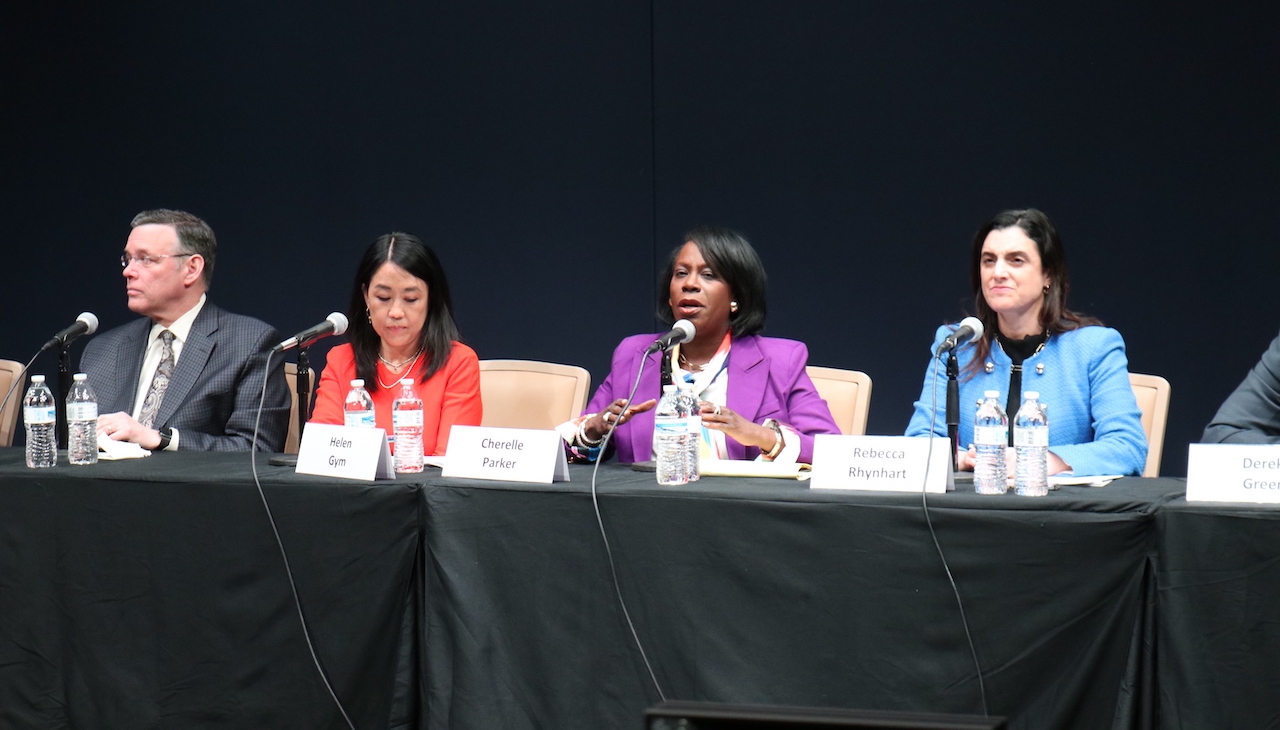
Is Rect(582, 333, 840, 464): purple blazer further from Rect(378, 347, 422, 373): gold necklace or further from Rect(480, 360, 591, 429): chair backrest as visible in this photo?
Rect(378, 347, 422, 373): gold necklace

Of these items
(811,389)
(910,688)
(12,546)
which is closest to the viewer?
(910,688)

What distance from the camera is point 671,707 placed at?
107 centimetres

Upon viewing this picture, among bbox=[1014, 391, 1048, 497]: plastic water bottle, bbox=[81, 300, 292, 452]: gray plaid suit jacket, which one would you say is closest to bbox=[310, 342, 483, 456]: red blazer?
bbox=[81, 300, 292, 452]: gray plaid suit jacket

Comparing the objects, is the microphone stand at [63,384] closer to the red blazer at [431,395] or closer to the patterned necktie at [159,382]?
the patterned necktie at [159,382]

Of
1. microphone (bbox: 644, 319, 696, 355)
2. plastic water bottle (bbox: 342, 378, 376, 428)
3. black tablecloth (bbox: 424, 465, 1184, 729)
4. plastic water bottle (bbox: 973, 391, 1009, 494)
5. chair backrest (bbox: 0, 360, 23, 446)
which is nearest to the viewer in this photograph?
black tablecloth (bbox: 424, 465, 1184, 729)

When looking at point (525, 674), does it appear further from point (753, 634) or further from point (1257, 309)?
point (1257, 309)

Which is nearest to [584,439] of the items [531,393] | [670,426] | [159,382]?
[670,426]

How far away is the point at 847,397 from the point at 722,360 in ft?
1.21

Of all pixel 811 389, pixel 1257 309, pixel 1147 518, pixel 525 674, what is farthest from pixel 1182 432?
pixel 525 674

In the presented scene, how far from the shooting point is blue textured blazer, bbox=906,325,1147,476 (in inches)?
98.4

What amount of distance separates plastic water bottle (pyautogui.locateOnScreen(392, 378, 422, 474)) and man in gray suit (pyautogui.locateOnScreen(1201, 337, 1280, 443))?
1497 mm

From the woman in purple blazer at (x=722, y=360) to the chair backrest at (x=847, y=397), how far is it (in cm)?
18

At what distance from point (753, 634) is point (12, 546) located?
145cm

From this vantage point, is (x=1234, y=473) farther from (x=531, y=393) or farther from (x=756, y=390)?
(x=531, y=393)
